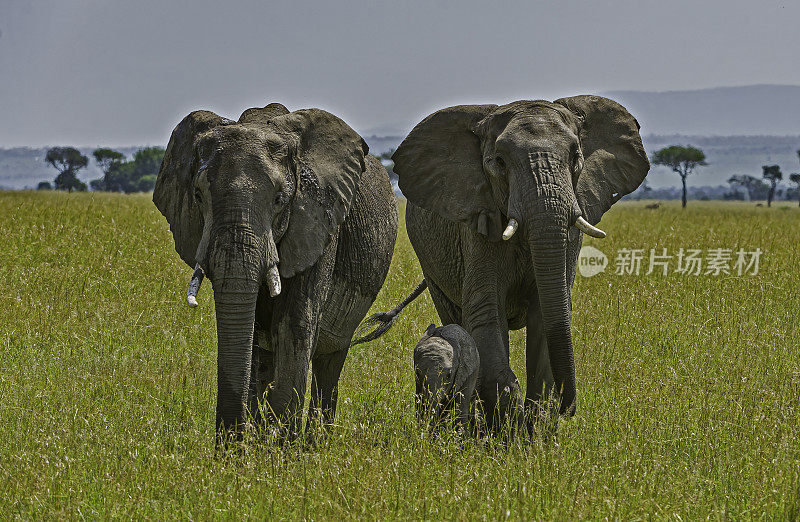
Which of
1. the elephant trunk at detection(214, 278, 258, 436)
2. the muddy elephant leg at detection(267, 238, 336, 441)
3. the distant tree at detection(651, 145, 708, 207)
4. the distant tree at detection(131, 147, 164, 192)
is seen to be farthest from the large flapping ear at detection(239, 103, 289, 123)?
the distant tree at detection(131, 147, 164, 192)

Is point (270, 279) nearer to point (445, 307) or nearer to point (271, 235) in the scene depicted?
point (271, 235)

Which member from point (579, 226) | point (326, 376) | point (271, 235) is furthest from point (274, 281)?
point (326, 376)

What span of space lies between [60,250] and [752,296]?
858 centimetres

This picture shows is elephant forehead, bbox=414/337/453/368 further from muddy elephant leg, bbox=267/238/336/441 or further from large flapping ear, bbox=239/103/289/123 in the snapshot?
large flapping ear, bbox=239/103/289/123

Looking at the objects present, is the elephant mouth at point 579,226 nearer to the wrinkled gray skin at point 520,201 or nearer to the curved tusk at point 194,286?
the wrinkled gray skin at point 520,201

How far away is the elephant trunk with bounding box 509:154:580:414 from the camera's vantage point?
6.11m

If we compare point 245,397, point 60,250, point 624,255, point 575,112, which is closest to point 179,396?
point 245,397

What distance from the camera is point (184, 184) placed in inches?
229

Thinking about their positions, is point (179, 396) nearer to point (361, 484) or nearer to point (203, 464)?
point (203, 464)

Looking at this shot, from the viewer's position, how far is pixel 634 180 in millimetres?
7484

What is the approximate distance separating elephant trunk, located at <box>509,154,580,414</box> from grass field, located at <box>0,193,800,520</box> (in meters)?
0.68

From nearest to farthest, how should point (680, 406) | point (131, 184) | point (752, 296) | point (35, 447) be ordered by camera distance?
1. point (35, 447)
2. point (680, 406)
3. point (752, 296)
4. point (131, 184)

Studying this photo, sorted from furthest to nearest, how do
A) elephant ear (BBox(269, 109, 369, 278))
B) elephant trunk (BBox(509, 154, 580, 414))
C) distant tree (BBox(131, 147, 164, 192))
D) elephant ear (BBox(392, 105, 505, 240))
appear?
distant tree (BBox(131, 147, 164, 192)), elephant ear (BBox(392, 105, 505, 240)), elephant trunk (BBox(509, 154, 580, 414)), elephant ear (BBox(269, 109, 369, 278))

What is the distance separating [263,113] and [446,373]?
2.01m
